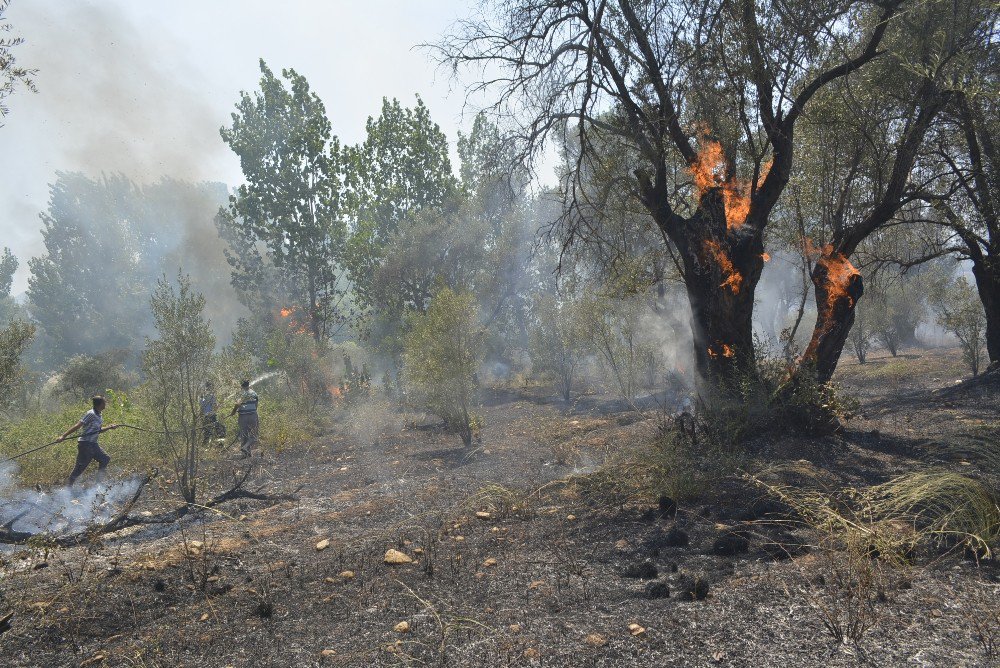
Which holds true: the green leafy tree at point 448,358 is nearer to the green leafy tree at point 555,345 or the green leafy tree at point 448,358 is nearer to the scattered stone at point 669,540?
the scattered stone at point 669,540

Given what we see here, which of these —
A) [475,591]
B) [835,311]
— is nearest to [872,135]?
[835,311]

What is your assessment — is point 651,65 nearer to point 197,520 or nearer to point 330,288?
point 197,520

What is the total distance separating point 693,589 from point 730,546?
834 mm

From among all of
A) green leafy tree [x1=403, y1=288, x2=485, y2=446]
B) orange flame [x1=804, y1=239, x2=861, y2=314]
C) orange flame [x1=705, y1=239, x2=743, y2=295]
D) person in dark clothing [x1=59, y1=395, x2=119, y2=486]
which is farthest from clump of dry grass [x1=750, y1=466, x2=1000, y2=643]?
person in dark clothing [x1=59, y1=395, x2=119, y2=486]

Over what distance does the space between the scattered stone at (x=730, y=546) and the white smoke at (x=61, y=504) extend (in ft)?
20.6

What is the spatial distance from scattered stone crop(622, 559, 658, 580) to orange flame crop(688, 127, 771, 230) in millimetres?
5902

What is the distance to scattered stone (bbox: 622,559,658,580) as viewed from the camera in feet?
13.3

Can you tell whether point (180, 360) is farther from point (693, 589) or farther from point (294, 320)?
point (294, 320)

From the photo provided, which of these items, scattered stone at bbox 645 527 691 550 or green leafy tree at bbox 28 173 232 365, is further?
green leafy tree at bbox 28 173 232 365

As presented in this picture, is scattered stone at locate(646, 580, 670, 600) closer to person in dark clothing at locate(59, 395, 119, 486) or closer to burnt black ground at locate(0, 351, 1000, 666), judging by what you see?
burnt black ground at locate(0, 351, 1000, 666)

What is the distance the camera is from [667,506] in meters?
5.51

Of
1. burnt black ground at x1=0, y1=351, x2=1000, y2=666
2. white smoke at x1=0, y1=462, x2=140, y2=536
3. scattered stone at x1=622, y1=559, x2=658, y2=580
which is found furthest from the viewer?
white smoke at x1=0, y1=462, x2=140, y2=536

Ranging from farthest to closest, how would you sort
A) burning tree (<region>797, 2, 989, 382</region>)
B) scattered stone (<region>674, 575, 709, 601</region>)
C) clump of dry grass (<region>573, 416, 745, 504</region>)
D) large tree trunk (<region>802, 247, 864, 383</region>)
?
large tree trunk (<region>802, 247, 864, 383</region>)
burning tree (<region>797, 2, 989, 382</region>)
clump of dry grass (<region>573, 416, 745, 504</region>)
scattered stone (<region>674, 575, 709, 601</region>)

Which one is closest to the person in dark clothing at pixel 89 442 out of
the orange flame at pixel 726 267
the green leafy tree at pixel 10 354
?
the green leafy tree at pixel 10 354
